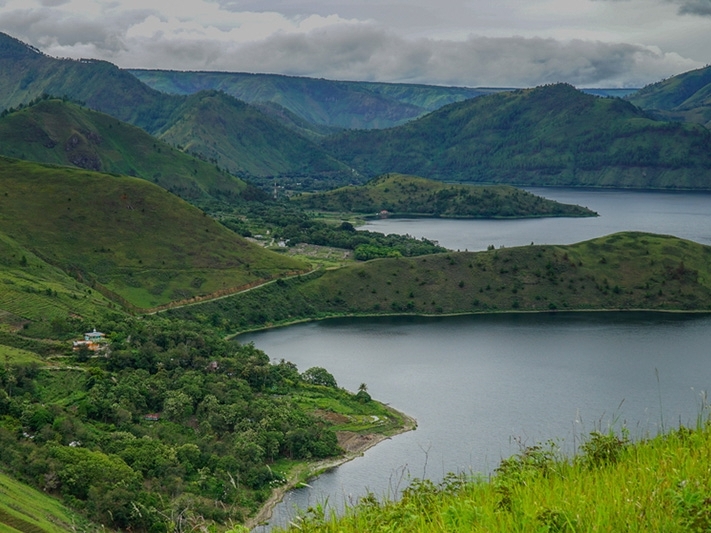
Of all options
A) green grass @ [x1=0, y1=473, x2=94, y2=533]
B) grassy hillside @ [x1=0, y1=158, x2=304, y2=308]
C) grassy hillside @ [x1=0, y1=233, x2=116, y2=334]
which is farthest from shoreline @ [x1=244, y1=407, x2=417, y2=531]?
grassy hillside @ [x1=0, y1=158, x2=304, y2=308]

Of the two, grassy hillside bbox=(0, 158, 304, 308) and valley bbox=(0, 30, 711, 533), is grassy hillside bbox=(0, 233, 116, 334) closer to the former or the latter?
valley bbox=(0, 30, 711, 533)

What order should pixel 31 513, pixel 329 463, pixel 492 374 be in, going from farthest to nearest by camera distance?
1. pixel 492 374
2. pixel 329 463
3. pixel 31 513

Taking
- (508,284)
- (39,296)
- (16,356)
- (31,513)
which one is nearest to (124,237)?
(39,296)

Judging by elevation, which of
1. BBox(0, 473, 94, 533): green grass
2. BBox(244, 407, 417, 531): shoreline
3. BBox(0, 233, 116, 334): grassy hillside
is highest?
BBox(0, 233, 116, 334): grassy hillside

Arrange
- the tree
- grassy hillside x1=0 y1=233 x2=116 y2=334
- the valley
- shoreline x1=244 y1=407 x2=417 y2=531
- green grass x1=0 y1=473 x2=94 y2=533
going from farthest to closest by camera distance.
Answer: grassy hillside x1=0 y1=233 x2=116 y2=334 → the tree → shoreline x1=244 y1=407 x2=417 y2=531 → the valley → green grass x1=0 y1=473 x2=94 y2=533

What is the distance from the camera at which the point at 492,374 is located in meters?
86.5

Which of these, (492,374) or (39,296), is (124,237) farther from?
(492,374)

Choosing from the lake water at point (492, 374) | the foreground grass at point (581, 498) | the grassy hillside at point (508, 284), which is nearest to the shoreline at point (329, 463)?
the lake water at point (492, 374)

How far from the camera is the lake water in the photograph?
61.9 m

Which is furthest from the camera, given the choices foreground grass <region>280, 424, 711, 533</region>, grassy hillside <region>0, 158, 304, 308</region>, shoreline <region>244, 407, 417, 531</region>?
grassy hillside <region>0, 158, 304, 308</region>

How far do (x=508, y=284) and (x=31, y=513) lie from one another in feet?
319

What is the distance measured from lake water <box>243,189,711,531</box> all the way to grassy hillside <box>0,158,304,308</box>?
58.4 feet

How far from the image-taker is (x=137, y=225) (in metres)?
131

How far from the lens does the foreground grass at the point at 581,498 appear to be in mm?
8219
